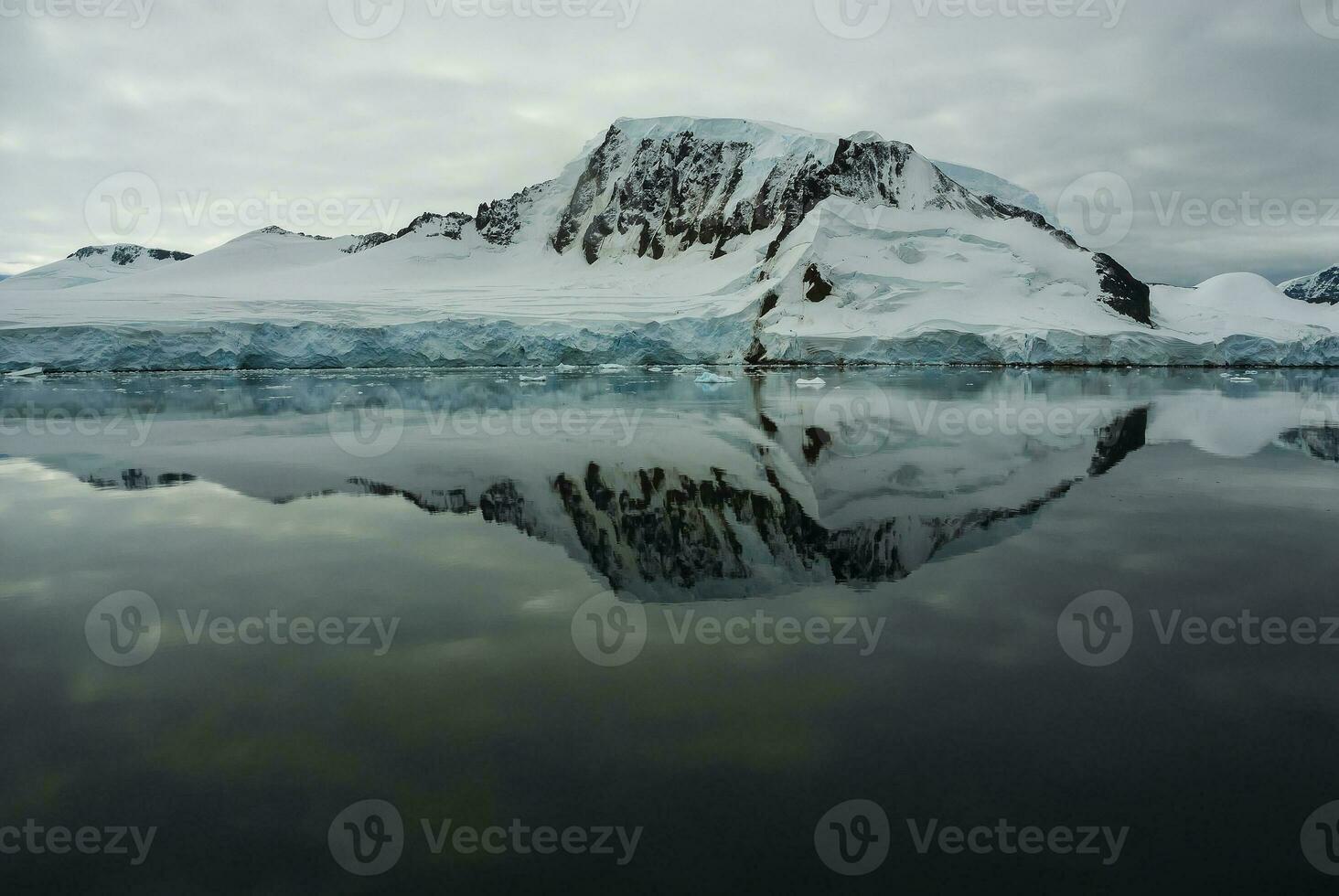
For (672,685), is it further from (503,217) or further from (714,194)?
(503,217)

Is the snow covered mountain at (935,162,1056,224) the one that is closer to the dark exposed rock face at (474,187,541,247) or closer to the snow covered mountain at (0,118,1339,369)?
the snow covered mountain at (0,118,1339,369)

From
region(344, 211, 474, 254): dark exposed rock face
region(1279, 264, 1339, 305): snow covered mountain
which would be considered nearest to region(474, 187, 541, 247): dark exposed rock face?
region(344, 211, 474, 254): dark exposed rock face

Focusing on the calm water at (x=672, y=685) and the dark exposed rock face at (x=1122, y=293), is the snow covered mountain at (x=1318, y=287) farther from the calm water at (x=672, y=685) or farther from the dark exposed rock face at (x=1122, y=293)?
the calm water at (x=672, y=685)

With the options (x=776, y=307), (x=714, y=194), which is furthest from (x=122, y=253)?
(x=776, y=307)

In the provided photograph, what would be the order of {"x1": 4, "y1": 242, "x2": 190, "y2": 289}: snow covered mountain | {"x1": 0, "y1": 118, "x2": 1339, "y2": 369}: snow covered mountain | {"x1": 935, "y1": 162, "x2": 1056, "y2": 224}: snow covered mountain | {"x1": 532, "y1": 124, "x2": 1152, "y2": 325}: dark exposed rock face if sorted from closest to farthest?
1. {"x1": 0, "y1": 118, "x2": 1339, "y2": 369}: snow covered mountain
2. {"x1": 532, "y1": 124, "x2": 1152, "y2": 325}: dark exposed rock face
3. {"x1": 935, "y1": 162, "x2": 1056, "y2": 224}: snow covered mountain
4. {"x1": 4, "y1": 242, "x2": 190, "y2": 289}: snow covered mountain

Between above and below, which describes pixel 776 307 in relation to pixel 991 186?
below

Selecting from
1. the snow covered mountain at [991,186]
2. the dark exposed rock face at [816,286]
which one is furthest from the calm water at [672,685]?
the snow covered mountain at [991,186]
